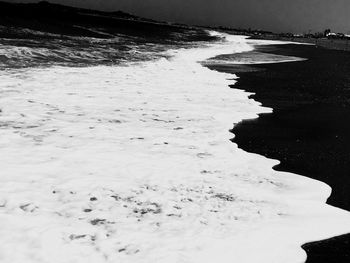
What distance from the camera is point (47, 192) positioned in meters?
4.24

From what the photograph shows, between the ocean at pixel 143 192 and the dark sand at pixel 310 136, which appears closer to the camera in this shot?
the ocean at pixel 143 192

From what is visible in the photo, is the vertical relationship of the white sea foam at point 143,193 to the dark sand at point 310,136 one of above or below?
below

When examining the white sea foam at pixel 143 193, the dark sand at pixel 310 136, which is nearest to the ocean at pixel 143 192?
the white sea foam at pixel 143 193

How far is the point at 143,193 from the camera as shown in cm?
434

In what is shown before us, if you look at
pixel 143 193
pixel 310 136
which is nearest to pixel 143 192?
pixel 143 193

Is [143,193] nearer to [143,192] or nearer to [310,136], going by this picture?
[143,192]

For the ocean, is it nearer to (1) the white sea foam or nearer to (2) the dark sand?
(1) the white sea foam

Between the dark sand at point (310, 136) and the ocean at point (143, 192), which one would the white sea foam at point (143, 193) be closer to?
the ocean at point (143, 192)

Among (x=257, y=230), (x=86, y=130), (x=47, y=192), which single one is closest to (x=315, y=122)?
(x=86, y=130)

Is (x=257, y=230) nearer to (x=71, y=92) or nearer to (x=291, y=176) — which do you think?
(x=291, y=176)

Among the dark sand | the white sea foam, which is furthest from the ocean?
the dark sand

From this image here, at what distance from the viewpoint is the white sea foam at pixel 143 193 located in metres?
3.36

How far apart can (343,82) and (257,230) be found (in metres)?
13.0

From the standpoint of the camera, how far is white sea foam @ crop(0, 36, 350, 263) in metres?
3.36
